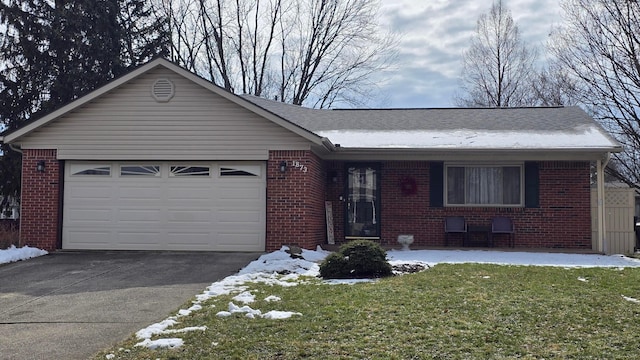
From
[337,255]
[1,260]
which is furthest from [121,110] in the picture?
[337,255]

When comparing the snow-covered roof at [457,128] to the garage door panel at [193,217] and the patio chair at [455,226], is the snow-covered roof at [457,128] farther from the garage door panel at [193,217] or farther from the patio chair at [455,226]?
the garage door panel at [193,217]

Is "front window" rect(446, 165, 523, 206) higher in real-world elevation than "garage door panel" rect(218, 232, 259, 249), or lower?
higher

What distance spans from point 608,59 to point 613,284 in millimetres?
14563

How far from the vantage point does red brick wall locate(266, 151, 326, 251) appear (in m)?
12.6

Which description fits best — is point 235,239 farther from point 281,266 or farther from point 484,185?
point 484,185

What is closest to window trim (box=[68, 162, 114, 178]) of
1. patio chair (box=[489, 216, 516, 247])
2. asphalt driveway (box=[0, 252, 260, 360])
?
asphalt driveway (box=[0, 252, 260, 360])

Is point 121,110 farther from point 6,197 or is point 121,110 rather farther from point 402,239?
point 6,197

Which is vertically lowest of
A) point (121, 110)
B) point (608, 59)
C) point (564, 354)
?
point (564, 354)

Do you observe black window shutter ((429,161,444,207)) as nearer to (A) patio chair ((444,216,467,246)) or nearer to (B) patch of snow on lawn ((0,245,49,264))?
(A) patio chair ((444,216,467,246))

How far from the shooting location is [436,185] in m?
14.5

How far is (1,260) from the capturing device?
11.5m

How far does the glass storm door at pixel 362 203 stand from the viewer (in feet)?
48.5

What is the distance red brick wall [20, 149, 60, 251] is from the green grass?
6.80 meters

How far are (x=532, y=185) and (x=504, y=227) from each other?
1230mm
